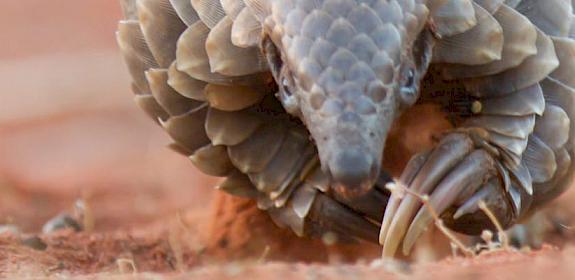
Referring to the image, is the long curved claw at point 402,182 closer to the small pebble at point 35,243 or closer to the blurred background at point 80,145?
the small pebble at point 35,243

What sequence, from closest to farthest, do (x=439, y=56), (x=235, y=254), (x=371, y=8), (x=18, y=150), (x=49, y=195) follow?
(x=371, y=8)
(x=439, y=56)
(x=235, y=254)
(x=49, y=195)
(x=18, y=150)

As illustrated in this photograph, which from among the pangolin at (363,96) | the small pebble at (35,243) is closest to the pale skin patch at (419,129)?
the pangolin at (363,96)

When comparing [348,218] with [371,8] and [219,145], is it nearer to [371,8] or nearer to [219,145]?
[219,145]

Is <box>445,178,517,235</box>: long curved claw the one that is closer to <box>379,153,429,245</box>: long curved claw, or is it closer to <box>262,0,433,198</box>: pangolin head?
<box>379,153,429,245</box>: long curved claw

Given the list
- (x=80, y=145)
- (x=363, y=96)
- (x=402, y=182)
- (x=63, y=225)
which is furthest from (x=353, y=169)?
(x=80, y=145)

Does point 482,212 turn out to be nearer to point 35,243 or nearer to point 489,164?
point 489,164

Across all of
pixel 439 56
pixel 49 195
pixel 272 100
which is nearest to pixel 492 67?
pixel 439 56

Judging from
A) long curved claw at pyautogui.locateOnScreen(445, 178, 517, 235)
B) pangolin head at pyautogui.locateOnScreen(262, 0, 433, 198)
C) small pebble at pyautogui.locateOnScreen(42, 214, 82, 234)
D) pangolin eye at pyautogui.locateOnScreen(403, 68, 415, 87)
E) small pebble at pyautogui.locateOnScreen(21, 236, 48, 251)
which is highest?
pangolin head at pyautogui.locateOnScreen(262, 0, 433, 198)

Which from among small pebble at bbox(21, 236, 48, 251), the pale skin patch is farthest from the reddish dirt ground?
the pale skin patch

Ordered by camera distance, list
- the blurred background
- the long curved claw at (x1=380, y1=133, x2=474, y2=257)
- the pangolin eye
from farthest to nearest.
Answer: the blurred background → the long curved claw at (x1=380, y1=133, x2=474, y2=257) → the pangolin eye
